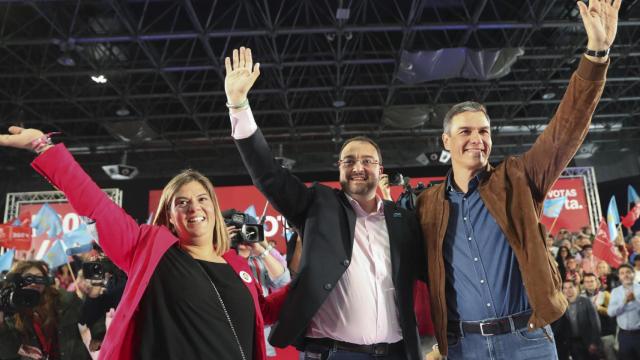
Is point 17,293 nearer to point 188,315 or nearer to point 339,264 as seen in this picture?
point 188,315

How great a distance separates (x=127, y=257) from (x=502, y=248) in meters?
1.48

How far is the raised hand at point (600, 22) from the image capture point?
1.92m

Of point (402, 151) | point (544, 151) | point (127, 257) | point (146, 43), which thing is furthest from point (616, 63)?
point (127, 257)

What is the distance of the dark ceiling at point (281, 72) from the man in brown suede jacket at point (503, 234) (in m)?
7.29

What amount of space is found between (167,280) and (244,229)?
43.4 inches

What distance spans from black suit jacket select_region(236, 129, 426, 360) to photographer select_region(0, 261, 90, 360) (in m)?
2.58

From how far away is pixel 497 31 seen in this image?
11.6m

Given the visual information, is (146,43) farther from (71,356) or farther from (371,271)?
(371,271)

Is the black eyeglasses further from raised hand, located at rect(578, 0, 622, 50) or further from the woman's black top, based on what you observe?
raised hand, located at rect(578, 0, 622, 50)

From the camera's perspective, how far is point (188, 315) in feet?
6.11

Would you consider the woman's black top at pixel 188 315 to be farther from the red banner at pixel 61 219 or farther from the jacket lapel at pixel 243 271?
the red banner at pixel 61 219

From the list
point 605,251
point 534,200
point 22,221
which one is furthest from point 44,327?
point 605,251

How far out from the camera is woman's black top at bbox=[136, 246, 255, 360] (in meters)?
1.82

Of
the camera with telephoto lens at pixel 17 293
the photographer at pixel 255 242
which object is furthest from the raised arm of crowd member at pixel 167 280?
the camera with telephoto lens at pixel 17 293
